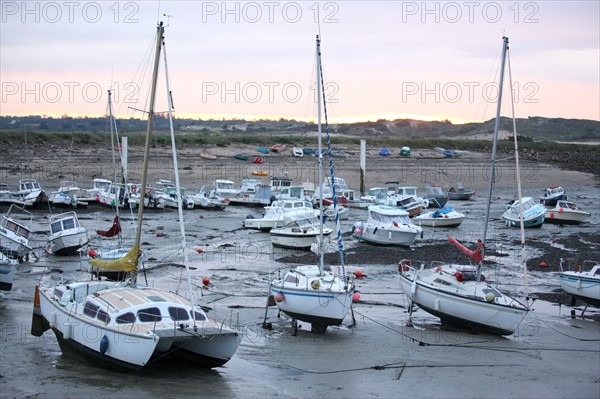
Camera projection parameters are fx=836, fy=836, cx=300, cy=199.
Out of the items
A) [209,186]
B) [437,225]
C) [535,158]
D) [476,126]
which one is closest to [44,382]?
[437,225]

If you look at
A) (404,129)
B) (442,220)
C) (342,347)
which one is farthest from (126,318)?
(404,129)

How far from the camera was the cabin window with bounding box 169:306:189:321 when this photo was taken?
1945 centimetres

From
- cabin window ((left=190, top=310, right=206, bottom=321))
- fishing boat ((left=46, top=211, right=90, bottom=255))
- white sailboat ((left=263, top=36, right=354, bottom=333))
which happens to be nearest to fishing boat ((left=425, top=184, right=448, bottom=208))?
fishing boat ((left=46, top=211, right=90, bottom=255))

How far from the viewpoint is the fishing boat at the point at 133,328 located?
18469mm

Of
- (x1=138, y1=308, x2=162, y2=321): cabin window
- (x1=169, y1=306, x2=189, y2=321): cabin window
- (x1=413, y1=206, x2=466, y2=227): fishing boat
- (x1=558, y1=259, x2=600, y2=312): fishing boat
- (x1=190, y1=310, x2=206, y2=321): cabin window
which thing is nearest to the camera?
(x1=138, y1=308, x2=162, y2=321): cabin window

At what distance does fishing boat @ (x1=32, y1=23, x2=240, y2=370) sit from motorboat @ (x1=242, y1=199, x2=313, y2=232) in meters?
25.9

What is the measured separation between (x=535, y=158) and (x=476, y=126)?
2998 inches

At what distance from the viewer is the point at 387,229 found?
1657 inches

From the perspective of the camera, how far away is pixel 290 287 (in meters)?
24.2

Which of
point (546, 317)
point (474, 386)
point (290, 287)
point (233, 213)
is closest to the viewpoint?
point (474, 386)

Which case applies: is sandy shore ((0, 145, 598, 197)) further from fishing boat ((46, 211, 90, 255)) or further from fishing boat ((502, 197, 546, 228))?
fishing boat ((46, 211, 90, 255))

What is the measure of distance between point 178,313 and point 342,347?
5.26m

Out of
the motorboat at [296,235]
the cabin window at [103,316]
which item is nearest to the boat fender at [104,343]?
the cabin window at [103,316]

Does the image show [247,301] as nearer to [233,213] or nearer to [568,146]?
[233,213]
